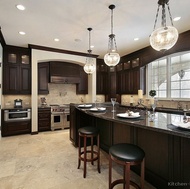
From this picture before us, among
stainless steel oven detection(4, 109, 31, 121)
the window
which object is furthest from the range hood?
the window

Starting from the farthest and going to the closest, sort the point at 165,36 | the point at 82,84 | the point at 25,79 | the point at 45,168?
the point at 82,84 < the point at 25,79 < the point at 45,168 < the point at 165,36

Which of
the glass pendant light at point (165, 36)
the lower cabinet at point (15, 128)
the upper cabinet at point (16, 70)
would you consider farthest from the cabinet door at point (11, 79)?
the glass pendant light at point (165, 36)

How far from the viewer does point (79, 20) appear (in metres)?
3.05

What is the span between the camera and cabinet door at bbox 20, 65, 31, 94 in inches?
192

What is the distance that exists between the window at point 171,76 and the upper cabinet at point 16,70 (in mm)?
4919

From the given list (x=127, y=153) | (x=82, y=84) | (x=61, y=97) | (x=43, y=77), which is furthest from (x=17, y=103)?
(x=127, y=153)

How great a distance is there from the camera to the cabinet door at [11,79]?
4.64 m

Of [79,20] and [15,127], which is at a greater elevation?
[79,20]

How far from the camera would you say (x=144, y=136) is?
205cm

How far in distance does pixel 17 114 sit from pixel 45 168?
2.80 metres

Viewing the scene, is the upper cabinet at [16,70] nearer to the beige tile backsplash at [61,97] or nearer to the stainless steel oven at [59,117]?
the beige tile backsplash at [61,97]

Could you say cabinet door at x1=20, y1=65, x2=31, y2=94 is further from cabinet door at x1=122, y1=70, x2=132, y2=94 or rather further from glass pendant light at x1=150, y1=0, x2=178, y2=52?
glass pendant light at x1=150, y1=0, x2=178, y2=52

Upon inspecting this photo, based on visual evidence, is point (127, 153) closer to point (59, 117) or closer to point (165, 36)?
point (165, 36)

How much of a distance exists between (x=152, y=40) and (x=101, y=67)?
4.38 meters
